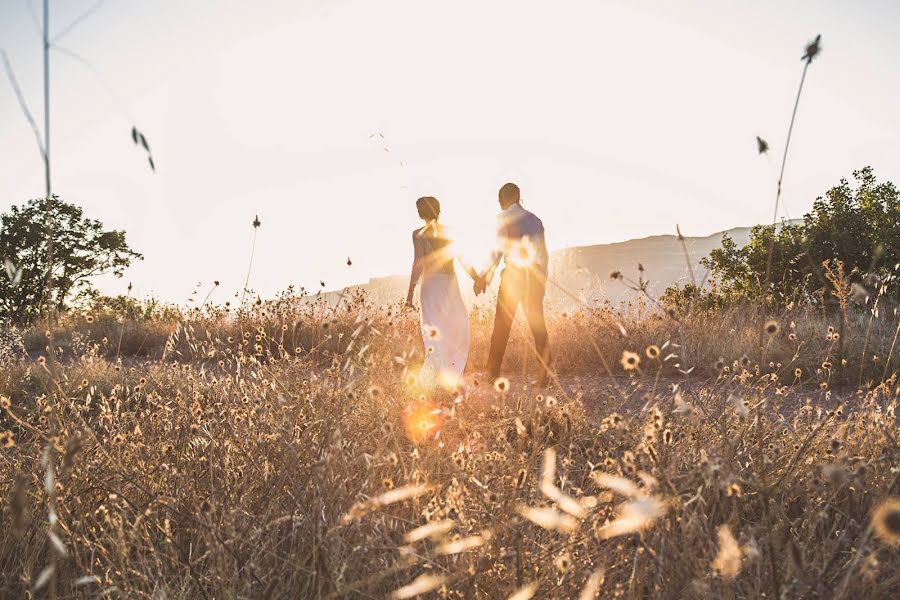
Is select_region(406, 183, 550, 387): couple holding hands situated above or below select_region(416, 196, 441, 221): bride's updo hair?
below

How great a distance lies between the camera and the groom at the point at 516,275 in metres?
6.59

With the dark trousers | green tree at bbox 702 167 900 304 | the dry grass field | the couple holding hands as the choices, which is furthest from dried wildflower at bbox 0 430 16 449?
green tree at bbox 702 167 900 304

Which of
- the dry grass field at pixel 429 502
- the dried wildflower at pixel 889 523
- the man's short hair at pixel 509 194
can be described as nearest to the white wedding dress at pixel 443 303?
the man's short hair at pixel 509 194

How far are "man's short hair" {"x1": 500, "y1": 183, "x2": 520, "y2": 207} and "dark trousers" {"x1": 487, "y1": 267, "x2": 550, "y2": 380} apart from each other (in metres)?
→ 0.74

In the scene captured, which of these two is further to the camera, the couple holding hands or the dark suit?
the dark suit

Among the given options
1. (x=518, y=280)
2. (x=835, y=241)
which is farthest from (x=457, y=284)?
(x=835, y=241)

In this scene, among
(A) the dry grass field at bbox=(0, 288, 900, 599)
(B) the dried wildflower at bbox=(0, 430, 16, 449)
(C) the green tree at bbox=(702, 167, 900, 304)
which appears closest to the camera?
(A) the dry grass field at bbox=(0, 288, 900, 599)

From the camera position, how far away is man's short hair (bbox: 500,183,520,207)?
6.80 m

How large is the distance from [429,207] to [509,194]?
1.12m

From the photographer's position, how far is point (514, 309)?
6.88m

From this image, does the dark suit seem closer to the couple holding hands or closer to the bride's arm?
the couple holding hands

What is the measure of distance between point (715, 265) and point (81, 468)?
11956mm

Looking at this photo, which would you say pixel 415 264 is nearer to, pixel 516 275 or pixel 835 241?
pixel 516 275

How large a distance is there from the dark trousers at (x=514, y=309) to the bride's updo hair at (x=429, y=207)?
3.91ft
